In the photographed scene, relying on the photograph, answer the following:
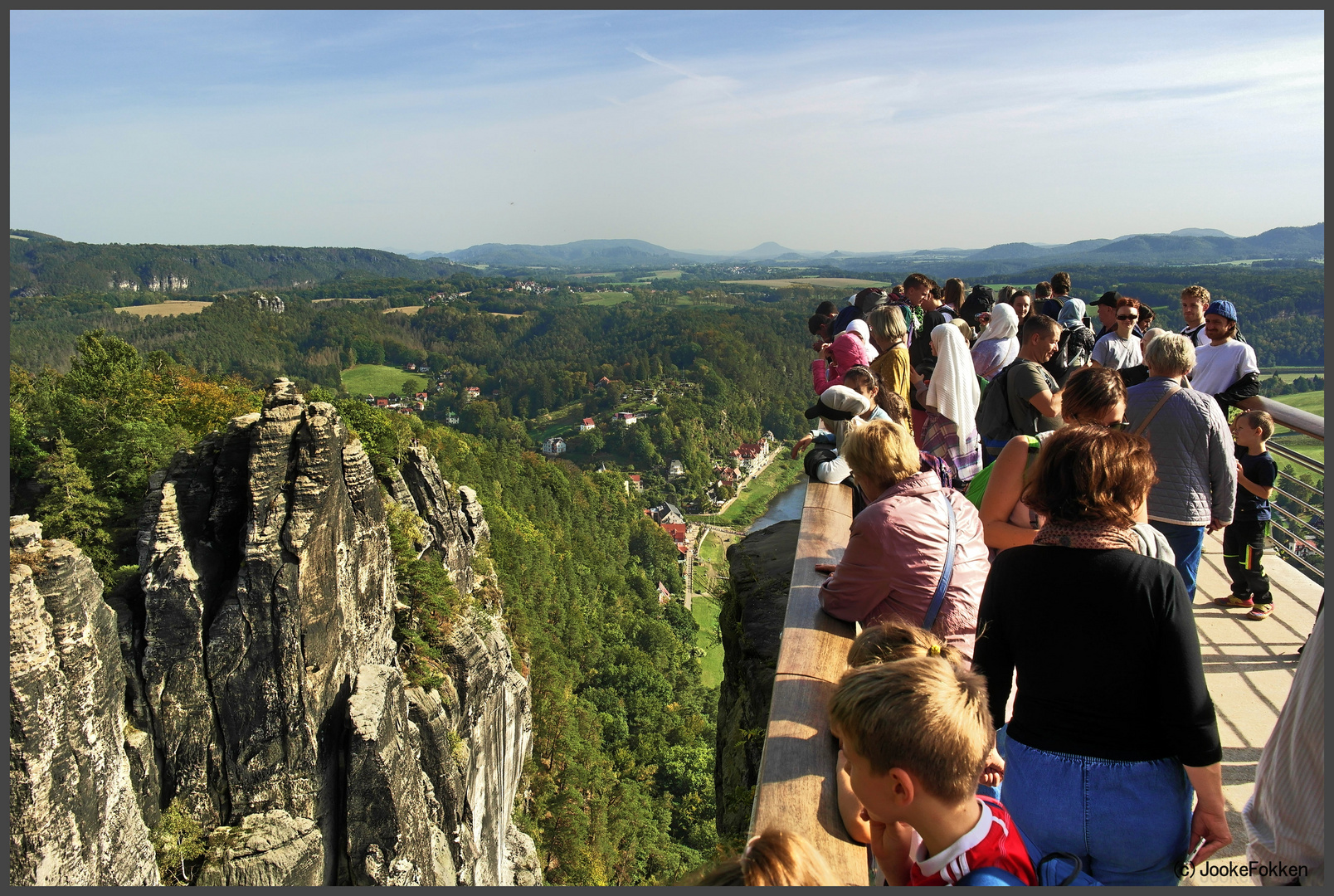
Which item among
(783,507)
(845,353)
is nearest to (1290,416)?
(845,353)

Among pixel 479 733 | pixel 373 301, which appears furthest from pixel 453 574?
pixel 373 301

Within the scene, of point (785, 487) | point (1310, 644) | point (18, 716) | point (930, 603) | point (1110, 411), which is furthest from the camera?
point (785, 487)

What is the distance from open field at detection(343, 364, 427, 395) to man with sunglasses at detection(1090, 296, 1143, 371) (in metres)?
106

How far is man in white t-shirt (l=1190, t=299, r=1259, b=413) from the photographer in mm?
5750

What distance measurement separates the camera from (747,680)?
16.0 ft

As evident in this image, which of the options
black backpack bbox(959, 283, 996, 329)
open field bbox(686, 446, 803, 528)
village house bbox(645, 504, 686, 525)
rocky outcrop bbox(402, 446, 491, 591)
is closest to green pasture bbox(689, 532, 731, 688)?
village house bbox(645, 504, 686, 525)

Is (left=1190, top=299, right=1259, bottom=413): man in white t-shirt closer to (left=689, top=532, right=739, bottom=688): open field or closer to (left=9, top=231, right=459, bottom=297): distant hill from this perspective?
(left=689, top=532, right=739, bottom=688): open field

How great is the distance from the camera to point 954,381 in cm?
535

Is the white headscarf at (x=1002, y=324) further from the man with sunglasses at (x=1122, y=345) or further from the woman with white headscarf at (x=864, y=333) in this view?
the man with sunglasses at (x=1122, y=345)

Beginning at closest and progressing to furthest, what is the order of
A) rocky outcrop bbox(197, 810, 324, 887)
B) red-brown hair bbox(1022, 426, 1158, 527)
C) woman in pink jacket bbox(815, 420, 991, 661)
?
red-brown hair bbox(1022, 426, 1158, 527) → woman in pink jacket bbox(815, 420, 991, 661) → rocky outcrop bbox(197, 810, 324, 887)

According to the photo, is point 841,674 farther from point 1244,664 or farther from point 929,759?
point 1244,664

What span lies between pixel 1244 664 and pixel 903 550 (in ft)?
11.2

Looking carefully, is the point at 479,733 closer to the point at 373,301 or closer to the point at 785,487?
the point at 785,487

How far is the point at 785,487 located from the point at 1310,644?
272 feet
